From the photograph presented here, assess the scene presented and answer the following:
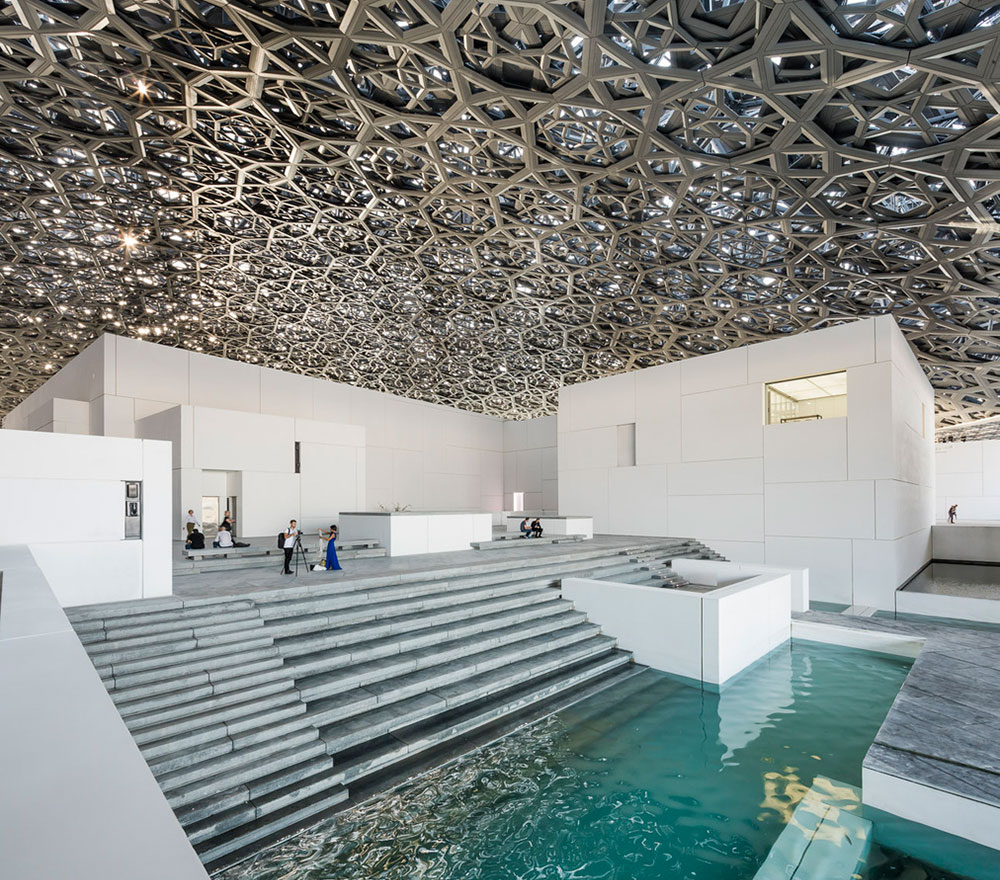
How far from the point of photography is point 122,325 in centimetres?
2383

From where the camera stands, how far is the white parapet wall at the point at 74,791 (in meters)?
1.23

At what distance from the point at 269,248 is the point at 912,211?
64.4ft

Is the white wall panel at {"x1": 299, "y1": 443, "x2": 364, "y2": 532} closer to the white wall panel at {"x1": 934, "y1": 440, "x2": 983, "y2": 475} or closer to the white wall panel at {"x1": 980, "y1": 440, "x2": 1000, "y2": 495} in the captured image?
the white wall panel at {"x1": 934, "y1": 440, "x2": 983, "y2": 475}

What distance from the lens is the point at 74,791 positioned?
1.60m

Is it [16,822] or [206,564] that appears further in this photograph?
[206,564]

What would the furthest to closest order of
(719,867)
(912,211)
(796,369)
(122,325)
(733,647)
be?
(122,325), (796,369), (912,211), (733,647), (719,867)

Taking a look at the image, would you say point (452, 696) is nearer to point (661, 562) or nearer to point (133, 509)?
point (133, 509)

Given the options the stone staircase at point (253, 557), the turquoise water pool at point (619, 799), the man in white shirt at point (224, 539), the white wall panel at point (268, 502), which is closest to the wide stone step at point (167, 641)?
the turquoise water pool at point (619, 799)

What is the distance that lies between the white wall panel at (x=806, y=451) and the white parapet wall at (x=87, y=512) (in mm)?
16387

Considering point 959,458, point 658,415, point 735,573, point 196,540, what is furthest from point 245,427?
point 959,458

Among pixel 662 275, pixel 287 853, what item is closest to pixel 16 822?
pixel 287 853

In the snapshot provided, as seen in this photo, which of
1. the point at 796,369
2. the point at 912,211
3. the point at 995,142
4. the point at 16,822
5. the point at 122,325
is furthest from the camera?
the point at 122,325

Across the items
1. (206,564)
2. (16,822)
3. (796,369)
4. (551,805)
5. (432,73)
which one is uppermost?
(432,73)

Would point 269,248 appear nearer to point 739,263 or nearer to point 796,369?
point 739,263
